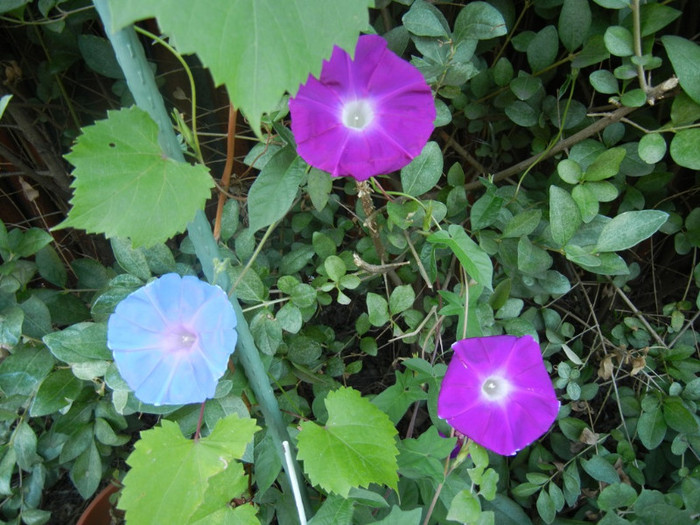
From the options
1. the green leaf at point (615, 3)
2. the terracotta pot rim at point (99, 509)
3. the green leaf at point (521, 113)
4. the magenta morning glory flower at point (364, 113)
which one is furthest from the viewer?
the terracotta pot rim at point (99, 509)

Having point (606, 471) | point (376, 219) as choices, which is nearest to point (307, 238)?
point (376, 219)

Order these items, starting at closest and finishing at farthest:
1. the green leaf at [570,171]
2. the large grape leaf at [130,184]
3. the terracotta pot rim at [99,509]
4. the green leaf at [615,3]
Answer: the large grape leaf at [130,184], the green leaf at [615,3], the green leaf at [570,171], the terracotta pot rim at [99,509]

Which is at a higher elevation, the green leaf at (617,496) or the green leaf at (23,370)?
the green leaf at (23,370)

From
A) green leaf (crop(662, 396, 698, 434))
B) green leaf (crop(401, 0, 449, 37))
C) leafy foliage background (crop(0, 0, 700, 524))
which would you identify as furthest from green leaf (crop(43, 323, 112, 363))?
green leaf (crop(662, 396, 698, 434))

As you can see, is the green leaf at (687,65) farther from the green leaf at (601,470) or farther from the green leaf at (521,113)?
the green leaf at (601,470)

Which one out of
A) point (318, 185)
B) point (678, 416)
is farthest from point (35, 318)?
point (678, 416)

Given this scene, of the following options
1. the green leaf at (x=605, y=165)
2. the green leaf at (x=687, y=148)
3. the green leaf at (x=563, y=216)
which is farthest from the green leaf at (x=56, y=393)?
the green leaf at (x=687, y=148)

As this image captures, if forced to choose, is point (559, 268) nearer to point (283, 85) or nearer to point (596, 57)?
point (596, 57)

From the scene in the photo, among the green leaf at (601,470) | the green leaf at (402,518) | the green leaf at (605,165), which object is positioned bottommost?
the green leaf at (601,470)
